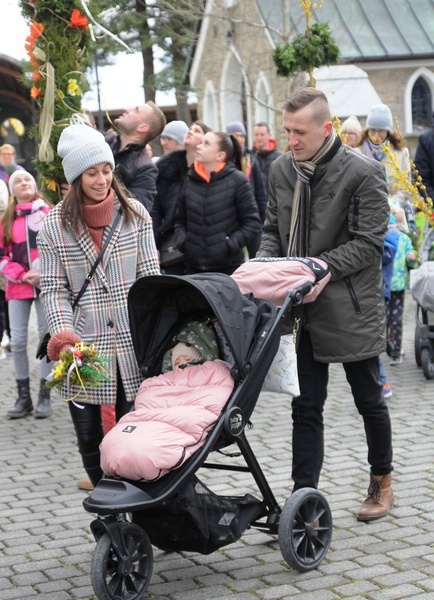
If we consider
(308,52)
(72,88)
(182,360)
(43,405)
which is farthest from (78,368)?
(308,52)

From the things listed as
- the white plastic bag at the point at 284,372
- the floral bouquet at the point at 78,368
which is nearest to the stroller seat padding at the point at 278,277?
the white plastic bag at the point at 284,372

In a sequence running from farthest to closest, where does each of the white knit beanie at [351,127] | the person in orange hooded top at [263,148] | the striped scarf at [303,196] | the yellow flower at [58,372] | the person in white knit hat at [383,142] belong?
1. the person in orange hooded top at [263,148]
2. the white knit beanie at [351,127]
3. the person in white knit hat at [383,142]
4. the striped scarf at [303,196]
5. the yellow flower at [58,372]

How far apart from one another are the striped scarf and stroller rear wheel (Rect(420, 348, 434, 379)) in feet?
14.7

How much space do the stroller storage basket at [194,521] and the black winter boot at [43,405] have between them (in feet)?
13.7

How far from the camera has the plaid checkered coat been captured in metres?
5.43

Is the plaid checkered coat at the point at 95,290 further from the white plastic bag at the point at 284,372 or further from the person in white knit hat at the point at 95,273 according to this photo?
the white plastic bag at the point at 284,372

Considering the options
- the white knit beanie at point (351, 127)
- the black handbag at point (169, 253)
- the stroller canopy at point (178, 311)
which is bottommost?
the stroller canopy at point (178, 311)

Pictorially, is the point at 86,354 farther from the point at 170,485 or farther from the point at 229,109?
the point at 229,109

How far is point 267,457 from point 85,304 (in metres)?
2.29

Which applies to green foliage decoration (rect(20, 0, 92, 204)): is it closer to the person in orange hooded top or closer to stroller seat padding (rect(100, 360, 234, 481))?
stroller seat padding (rect(100, 360, 234, 481))

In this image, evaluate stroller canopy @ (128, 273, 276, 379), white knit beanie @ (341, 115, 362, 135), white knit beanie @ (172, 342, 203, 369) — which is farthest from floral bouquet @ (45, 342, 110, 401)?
white knit beanie @ (341, 115, 362, 135)

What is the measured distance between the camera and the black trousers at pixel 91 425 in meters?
5.49

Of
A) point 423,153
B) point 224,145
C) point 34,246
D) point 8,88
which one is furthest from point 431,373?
Result: point 8,88

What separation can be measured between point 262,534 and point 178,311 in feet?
4.22
